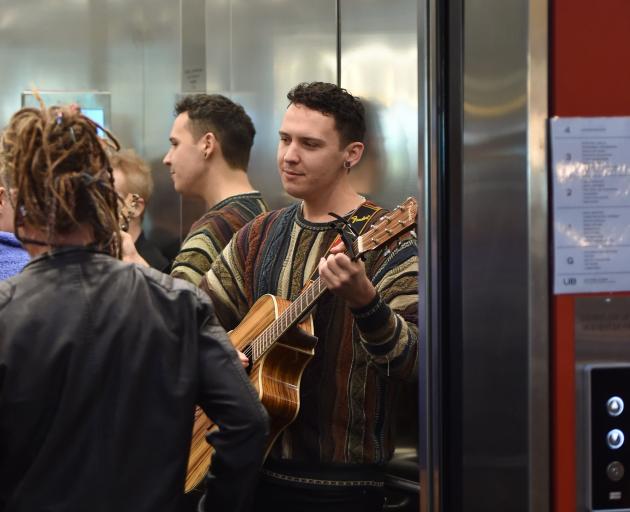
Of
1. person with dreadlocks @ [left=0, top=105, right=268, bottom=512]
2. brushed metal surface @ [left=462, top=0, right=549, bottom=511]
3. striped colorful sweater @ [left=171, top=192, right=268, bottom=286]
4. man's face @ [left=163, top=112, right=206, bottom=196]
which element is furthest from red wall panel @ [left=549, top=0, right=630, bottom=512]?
man's face @ [left=163, top=112, right=206, bottom=196]

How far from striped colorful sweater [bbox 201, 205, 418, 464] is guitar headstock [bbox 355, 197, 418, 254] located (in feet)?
0.44

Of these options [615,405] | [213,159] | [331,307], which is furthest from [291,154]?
[615,405]

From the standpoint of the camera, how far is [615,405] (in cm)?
150

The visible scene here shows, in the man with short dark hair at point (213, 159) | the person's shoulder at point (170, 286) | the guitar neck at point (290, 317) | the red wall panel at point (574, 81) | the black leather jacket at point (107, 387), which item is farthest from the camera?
the man with short dark hair at point (213, 159)

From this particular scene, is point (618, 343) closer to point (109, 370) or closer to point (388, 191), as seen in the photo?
point (109, 370)

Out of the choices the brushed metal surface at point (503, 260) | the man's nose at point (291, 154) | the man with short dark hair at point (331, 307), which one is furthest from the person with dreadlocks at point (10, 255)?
the brushed metal surface at point (503, 260)

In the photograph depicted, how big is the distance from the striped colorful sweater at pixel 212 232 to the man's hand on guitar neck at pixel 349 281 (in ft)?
2.45

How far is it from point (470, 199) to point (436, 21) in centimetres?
28

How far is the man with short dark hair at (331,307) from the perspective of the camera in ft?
7.80

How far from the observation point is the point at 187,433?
179 centimetres

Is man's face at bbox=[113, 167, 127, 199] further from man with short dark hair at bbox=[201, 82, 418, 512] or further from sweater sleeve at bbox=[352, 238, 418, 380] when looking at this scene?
sweater sleeve at bbox=[352, 238, 418, 380]

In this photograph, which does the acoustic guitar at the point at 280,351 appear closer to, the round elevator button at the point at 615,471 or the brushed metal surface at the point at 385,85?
the brushed metal surface at the point at 385,85

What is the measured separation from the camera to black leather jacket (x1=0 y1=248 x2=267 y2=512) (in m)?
1.65

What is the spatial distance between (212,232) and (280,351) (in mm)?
648
